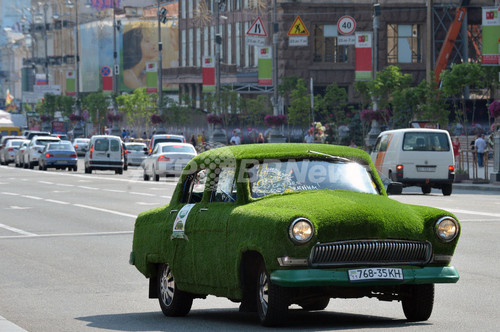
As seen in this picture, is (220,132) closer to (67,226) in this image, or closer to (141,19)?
(67,226)

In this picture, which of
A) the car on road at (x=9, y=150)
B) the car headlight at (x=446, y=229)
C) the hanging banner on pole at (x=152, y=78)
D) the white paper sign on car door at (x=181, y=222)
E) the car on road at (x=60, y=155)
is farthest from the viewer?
the hanging banner on pole at (x=152, y=78)

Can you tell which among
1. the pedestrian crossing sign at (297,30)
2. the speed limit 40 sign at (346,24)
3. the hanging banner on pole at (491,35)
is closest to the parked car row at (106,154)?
the pedestrian crossing sign at (297,30)

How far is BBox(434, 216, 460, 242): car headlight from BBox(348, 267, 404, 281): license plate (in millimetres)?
488

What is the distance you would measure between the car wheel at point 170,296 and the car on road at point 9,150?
62.6 metres

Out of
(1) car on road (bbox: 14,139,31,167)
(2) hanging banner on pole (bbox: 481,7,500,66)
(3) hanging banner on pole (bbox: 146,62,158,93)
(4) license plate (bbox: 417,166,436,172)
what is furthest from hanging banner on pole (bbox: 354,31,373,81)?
(3) hanging banner on pole (bbox: 146,62,158,93)

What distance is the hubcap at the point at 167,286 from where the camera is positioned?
10.8 m

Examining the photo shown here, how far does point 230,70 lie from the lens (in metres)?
95.1

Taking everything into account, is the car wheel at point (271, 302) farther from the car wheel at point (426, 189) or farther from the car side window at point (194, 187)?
the car wheel at point (426, 189)

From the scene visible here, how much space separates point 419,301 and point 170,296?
2.39m

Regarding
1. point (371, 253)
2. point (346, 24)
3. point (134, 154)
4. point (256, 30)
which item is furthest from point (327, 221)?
point (134, 154)

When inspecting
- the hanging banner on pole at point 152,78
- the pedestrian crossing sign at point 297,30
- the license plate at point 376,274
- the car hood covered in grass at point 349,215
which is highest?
the pedestrian crossing sign at point 297,30

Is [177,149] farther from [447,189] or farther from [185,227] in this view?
[185,227]

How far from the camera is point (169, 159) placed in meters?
45.2

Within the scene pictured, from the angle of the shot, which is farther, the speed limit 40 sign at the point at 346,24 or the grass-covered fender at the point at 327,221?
the speed limit 40 sign at the point at 346,24
